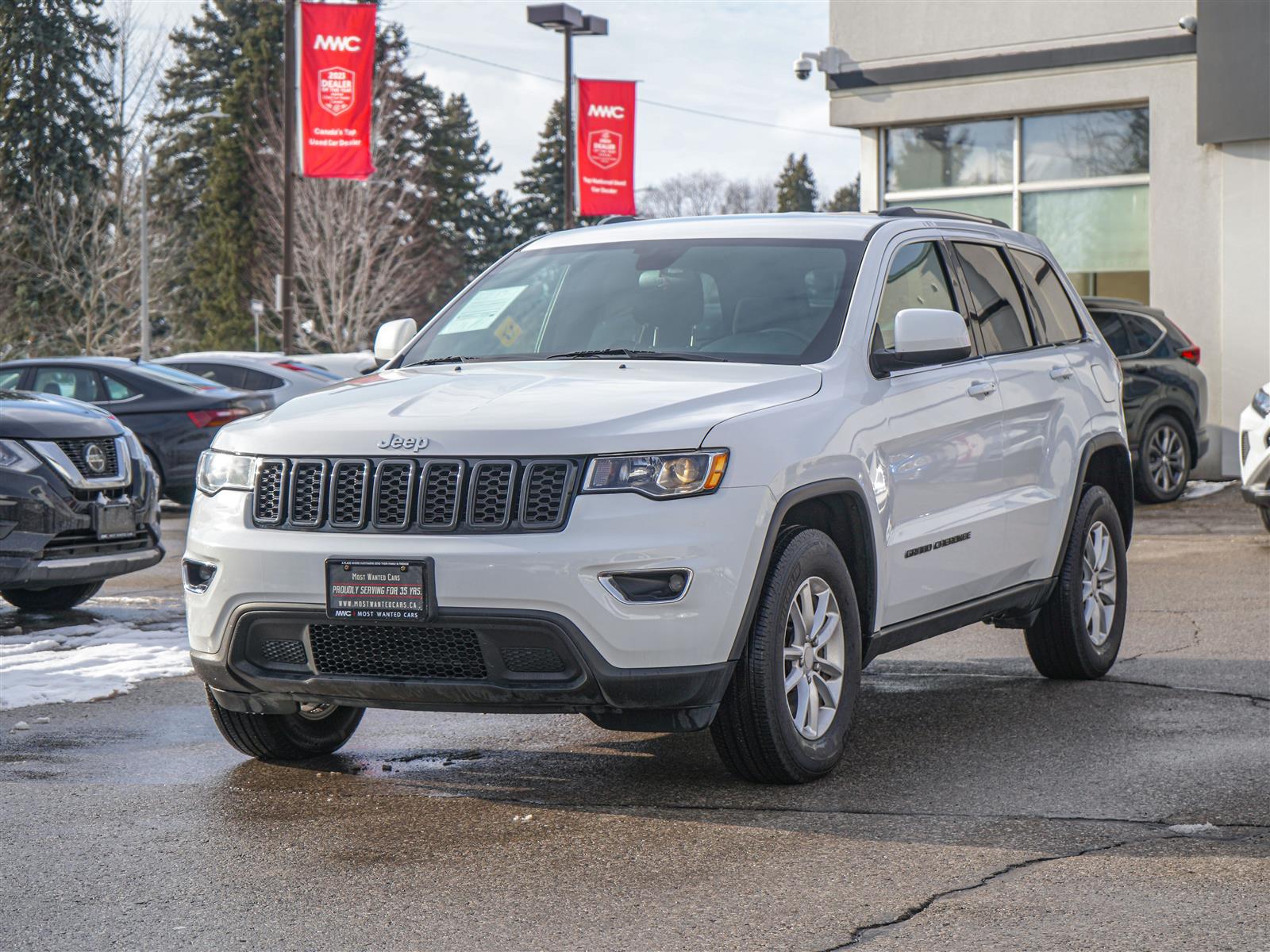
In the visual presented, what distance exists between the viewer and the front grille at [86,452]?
31.4 feet

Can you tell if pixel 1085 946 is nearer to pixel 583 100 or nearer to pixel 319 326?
pixel 583 100

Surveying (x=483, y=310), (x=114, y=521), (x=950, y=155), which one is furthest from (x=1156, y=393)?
(x=483, y=310)

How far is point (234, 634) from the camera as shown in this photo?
5426 mm

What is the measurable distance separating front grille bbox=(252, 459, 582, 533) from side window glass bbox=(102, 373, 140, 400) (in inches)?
434

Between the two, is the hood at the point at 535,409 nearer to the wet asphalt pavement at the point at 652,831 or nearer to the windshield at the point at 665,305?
the windshield at the point at 665,305

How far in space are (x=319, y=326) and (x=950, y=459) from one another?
1947 inches

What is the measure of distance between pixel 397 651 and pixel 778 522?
1212 millimetres

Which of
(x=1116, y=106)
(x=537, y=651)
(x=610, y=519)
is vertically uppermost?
(x=1116, y=106)

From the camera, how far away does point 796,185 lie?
10850 cm

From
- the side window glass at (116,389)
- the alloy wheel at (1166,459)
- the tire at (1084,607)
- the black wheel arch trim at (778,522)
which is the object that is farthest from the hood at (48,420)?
the alloy wheel at (1166,459)

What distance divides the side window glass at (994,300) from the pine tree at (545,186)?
248 feet

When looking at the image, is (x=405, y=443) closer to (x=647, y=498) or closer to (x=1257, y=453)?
(x=647, y=498)

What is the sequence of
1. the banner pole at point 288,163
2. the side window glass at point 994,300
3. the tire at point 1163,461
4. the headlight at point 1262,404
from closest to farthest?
1. the side window glass at point 994,300
2. the headlight at point 1262,404
3. the tire at point 1163,461
4. the banner pole at point 288,163

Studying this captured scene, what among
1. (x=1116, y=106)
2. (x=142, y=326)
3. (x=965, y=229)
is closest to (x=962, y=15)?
(x=1116, y=106)
